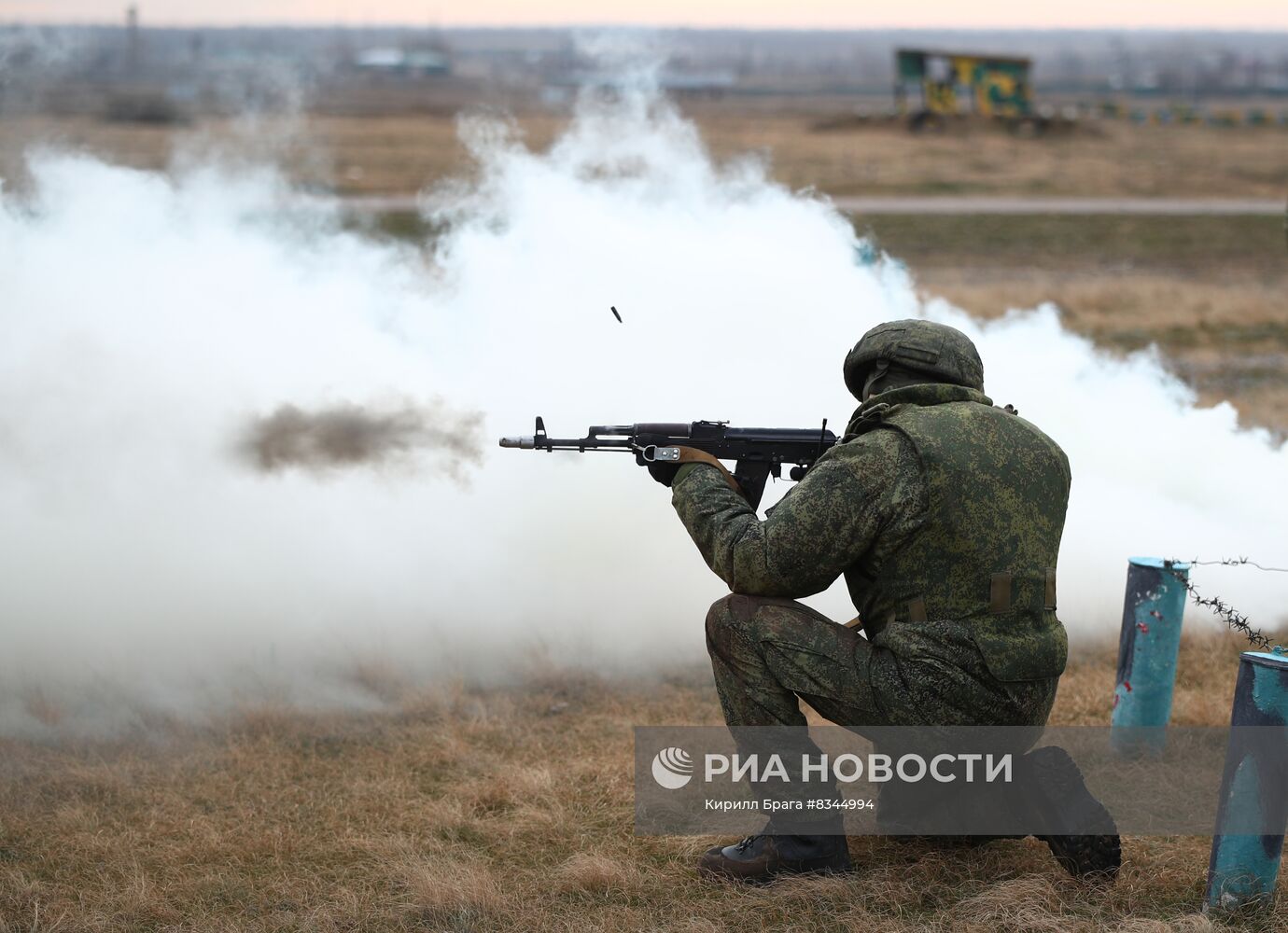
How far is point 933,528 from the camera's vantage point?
3.58m

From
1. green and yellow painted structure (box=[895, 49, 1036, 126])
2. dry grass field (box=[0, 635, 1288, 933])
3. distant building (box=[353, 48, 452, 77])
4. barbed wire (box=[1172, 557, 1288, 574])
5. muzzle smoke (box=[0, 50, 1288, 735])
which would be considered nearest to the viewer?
dry grass field (box=[0, 635, 1288, 933])

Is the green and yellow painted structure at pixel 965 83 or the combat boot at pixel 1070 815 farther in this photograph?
the green and yellow painted structure at pixel 965 83

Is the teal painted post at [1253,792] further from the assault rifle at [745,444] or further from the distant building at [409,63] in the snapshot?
the distant building at [409,63]

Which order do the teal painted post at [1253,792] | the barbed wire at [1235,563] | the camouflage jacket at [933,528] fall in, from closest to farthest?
the teal painted post at [1253,792]
the camouflage jacket at [933,528]
the barbed wire at [1235,563]

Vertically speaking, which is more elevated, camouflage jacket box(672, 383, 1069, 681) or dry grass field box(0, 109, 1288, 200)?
dry grass field box(0, 109, 1288, 200)

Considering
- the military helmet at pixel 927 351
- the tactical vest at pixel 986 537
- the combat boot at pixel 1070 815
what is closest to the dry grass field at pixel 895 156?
the military helmet at pixel 927 351

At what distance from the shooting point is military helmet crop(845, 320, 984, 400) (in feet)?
12.4

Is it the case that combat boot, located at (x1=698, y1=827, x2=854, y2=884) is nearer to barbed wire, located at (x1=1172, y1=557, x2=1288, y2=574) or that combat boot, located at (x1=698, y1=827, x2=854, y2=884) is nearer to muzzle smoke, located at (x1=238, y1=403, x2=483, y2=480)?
barbed wire, located at (x1=1172, y1=557, x2=1288, y2=574)

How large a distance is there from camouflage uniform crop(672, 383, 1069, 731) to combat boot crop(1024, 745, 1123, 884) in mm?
126

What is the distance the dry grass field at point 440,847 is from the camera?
147 inches

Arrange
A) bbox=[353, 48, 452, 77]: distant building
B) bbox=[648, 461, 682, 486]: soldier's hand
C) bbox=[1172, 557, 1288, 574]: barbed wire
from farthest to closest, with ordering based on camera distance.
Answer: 1. bbox=[353, 48, 452, 77]: distant building
2. bbox=[1172, 557, 1288, 574]: barbed wire
3. bbox=[648, 461, 682, 486]: soldier's hand

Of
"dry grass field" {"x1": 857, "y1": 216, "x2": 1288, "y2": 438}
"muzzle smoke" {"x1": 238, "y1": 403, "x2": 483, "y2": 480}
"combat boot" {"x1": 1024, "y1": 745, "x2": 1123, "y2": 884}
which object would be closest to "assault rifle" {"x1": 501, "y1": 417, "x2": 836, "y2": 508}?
"combat boot" {"x1": 1024, "y1": 745, "x2": 1123, "y2": 884}

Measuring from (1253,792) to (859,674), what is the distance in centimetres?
101

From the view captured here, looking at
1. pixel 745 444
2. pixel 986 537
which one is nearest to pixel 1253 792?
pixel 986 537
